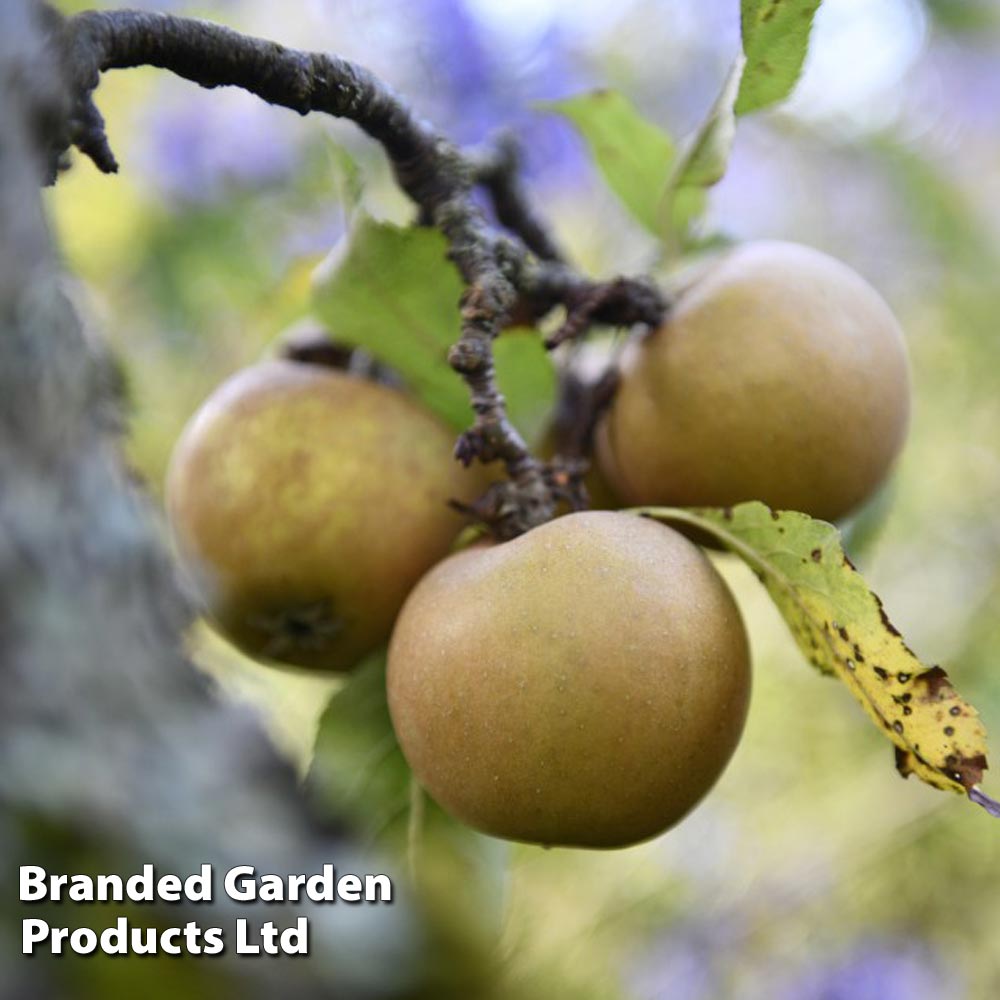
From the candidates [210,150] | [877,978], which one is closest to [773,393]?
[877,978]

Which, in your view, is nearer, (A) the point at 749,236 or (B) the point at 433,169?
(B) the point at 433,169

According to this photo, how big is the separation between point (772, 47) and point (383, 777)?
0.43m

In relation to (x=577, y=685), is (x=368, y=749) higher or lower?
lower

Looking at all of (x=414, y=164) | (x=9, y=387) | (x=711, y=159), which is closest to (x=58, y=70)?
(x=9, y=387)

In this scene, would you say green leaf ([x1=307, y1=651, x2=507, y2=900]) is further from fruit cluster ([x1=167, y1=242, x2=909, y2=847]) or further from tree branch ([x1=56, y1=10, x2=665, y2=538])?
tree branch ([x1=56, y1=10, x2=665, y2=538])

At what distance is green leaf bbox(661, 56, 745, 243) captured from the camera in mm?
599

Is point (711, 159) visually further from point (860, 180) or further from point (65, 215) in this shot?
point (860, 180)

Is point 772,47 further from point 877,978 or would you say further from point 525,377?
point 877,978

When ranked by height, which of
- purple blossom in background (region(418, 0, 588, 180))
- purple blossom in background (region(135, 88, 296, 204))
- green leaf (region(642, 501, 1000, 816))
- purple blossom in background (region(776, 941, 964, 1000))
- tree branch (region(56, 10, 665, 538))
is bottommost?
purple blossom in background (region(776, 941, 964, 1000))

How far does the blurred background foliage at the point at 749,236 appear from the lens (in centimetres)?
119

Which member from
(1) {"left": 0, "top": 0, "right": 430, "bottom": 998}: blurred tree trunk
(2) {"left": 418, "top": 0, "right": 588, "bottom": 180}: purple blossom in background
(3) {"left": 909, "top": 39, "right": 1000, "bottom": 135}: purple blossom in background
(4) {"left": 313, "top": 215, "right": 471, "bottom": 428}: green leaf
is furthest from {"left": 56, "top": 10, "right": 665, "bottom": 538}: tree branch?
(3) {"left": 909, "top": 39, "right": 1000, "bottom": 135}: purple blossom in background

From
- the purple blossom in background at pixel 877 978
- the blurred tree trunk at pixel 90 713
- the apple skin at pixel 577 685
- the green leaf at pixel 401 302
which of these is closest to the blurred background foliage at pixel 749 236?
the purple blossom in background at pixel 877 978

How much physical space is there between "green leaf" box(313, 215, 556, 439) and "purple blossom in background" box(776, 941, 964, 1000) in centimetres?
78

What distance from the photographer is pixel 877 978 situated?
113cm
